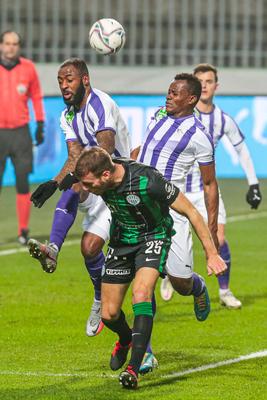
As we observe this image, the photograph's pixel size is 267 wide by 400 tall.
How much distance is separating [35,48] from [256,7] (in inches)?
167

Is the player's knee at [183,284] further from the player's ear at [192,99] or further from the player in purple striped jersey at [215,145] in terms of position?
the player in purple striped jersey at [215,145]

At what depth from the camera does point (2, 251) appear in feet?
46.2

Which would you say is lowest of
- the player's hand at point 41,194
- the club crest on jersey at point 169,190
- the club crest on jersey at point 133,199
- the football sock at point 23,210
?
the football sock at point 23,210

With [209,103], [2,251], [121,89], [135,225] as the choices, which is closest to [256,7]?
[121,89]

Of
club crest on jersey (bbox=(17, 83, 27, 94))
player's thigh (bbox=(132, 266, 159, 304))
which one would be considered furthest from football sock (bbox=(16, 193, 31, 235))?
player's thigh (bbox=(132, 266, 159, 304))

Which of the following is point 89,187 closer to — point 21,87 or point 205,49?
point 21,87

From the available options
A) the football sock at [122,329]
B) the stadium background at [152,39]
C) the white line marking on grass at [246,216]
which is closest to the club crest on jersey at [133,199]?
the football sock at [122,329]

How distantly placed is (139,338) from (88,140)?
2.15 meters

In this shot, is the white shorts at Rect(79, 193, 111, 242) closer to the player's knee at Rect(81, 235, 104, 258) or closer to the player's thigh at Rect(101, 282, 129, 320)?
the player's knee at Rect(81, 235, 104, 258)

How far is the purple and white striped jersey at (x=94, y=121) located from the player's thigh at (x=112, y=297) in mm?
1482

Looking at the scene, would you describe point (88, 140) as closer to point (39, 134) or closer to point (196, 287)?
point (196, 287)

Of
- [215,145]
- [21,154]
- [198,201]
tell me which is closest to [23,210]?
[21,154]

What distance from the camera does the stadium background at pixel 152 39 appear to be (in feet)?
74.9

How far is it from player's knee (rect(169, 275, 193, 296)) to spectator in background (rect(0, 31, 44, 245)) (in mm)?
6021
